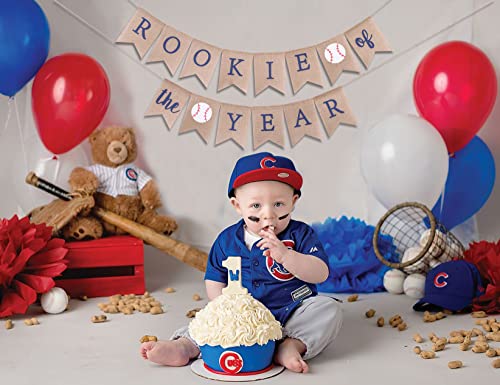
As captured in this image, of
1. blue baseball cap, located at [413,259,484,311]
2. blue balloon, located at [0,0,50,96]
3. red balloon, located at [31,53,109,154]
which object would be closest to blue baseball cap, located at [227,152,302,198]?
blue baseball cap, located at [413,259,484,311]

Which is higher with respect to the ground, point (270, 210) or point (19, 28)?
point (19, 28)

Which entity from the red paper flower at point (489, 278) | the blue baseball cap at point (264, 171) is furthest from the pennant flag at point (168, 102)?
the red paper flower at point (489, 278)

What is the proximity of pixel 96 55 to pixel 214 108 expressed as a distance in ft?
1.73

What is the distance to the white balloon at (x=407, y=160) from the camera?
2768 millimetres

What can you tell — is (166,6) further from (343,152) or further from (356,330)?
(356,330)

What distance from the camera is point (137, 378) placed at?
189 cm

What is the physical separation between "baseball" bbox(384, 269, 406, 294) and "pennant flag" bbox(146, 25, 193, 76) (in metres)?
1.21

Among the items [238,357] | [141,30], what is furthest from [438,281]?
[141,30]

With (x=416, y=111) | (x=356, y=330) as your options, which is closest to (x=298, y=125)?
(x=416, y=111)

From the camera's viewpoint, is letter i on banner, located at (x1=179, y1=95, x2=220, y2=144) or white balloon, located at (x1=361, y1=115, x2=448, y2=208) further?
letter i on banner, located at (x1=179, y1=95, x2=220, y2=144)

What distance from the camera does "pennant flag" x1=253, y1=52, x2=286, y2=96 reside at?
319 cm

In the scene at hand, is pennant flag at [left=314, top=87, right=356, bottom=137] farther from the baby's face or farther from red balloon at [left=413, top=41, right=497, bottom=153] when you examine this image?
the baby's face

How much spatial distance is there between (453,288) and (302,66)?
3.91 ft

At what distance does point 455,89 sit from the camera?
9.43 feet
